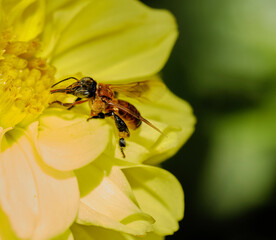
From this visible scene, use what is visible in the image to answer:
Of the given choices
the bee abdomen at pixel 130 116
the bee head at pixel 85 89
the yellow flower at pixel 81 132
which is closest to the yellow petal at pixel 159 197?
the yellow flower at pixel 81 132

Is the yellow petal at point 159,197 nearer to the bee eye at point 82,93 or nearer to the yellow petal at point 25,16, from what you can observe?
the bee eye at point 82,93

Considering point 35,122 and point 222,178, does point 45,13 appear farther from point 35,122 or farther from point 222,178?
point 222,178

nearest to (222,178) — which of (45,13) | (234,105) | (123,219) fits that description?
(234,105)

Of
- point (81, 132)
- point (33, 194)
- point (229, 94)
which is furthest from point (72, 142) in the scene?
point (229, 94)

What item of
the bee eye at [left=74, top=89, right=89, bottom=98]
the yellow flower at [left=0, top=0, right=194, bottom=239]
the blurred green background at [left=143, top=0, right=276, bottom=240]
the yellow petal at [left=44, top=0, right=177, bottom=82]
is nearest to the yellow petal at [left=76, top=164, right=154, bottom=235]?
the yellow flower at [left=0, top=0, right=194, bottom=239]

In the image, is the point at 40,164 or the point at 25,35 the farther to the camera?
the point at 25,35

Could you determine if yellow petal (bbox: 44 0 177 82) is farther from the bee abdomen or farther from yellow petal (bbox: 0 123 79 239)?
yellow petal (bbox: 0 123 79 239)

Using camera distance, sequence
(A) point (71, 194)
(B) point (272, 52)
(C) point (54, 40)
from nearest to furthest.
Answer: (A) point (71, 194) < (C) point (54, 40) < (B) point (272, 52)

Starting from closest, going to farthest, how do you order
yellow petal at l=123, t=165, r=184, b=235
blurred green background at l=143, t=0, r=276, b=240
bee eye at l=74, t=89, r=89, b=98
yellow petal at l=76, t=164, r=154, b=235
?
1. yellow petal at l=76, t=164, r=154, b=235
2. bee eye at l=74, t=89, r=89, b=98
3. yellow petal at l=123, t=165, r=184, b=235
4. blurred green background at l=143, t=0, r=276, b=240
